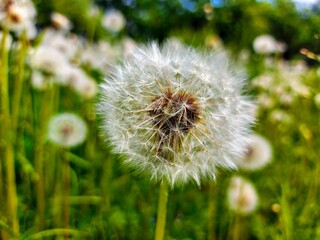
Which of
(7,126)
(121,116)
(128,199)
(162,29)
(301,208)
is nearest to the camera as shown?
(121,116)

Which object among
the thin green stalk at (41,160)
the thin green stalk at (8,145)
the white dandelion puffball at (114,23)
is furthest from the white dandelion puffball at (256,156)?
the white dandelion puffball at (114,23)

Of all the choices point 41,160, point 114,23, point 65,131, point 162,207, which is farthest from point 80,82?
point 114,23

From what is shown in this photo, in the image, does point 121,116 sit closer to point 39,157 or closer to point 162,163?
point 162,163

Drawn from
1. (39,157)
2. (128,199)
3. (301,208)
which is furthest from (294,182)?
(39,157)

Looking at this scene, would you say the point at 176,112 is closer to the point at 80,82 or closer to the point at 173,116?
the point at 173,116

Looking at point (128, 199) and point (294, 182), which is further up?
point (294, 182)

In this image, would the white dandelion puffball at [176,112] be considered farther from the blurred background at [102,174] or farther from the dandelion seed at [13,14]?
the dandelion seed at [13,14]
